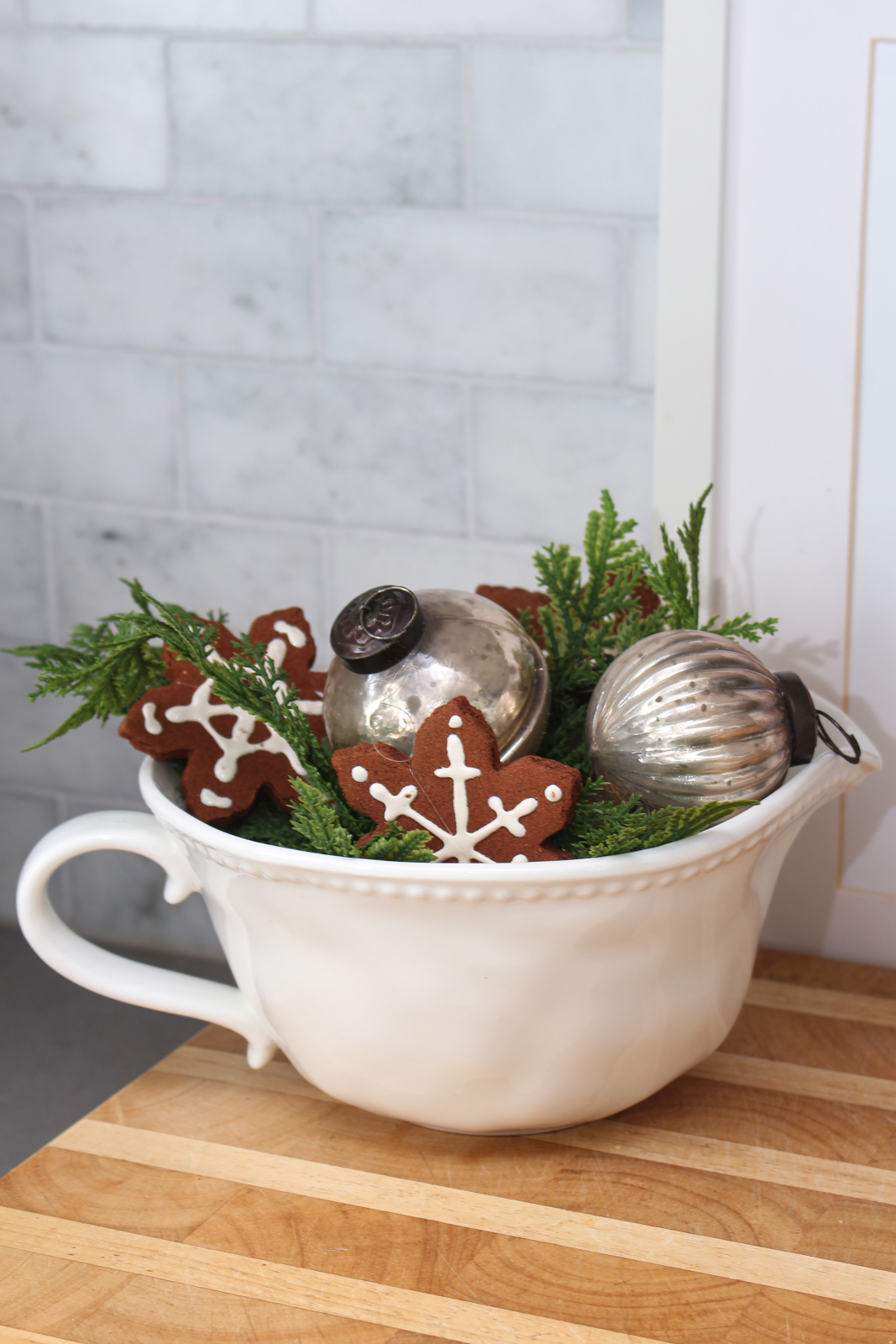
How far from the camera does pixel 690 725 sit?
Result: 0.41m

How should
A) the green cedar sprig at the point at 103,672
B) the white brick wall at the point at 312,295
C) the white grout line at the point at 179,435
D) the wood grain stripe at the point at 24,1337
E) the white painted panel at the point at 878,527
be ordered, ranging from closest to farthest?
the wood grain stripe at the point at 24,1337, the green cedar sprig at the point at 103,672, the white painted panel at the point at 878,527, the white brick wall at the point at 312,295, the white grout line at the point at 179,435

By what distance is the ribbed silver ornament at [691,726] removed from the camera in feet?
1.34

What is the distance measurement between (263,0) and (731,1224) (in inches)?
27.4

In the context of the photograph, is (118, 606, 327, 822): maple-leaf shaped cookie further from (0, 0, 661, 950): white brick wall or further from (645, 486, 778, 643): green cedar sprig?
(0, 0, 661, 950): white brick wall

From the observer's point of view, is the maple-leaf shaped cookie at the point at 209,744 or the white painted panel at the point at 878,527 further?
the white painted panel at the point at 878,527

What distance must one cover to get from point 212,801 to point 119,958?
8 cm

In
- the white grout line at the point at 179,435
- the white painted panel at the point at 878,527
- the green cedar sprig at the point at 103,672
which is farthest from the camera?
the white grout line at the point at 179,435

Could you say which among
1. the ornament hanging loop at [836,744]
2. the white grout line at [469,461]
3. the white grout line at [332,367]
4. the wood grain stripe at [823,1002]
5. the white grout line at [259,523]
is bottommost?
the wood grain stripe at [823,1002]

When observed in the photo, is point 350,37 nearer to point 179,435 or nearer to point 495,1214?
point 179,435

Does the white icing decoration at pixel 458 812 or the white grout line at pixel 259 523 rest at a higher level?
the white grout line at pixel 259 523

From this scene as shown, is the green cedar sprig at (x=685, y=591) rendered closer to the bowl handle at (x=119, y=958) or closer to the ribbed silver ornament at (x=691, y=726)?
the ribbed silver ornament at (x=691, y=726)

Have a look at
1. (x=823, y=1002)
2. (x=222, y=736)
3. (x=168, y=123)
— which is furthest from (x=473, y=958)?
(x=168, y=123)

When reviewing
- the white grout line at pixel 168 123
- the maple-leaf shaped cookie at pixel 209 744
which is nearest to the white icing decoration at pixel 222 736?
the maple-leaf shaped cookie at pixel 209 744

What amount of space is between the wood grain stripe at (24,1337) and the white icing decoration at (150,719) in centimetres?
20
